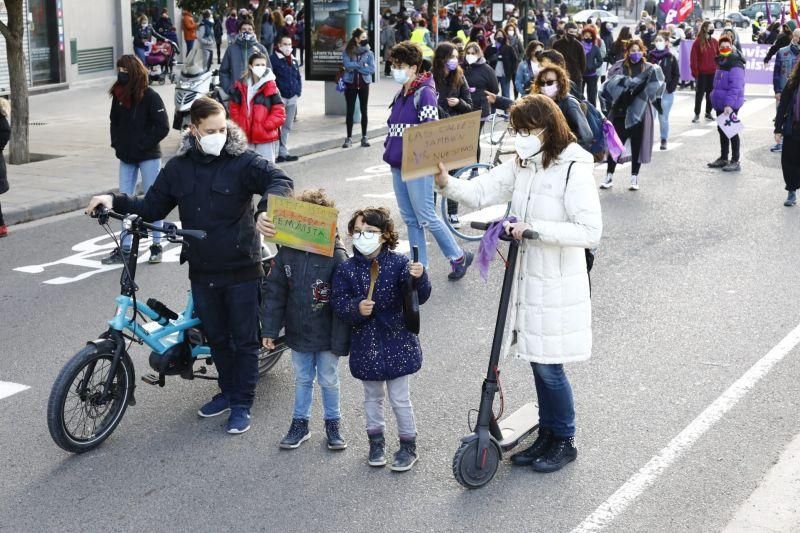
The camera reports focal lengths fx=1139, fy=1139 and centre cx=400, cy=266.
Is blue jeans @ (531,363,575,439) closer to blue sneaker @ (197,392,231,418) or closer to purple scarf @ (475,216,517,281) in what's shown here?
purple scarf @ (475,216,517,281)

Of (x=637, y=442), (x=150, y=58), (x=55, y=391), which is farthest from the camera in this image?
(x=150, y=58)

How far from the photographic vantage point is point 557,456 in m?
5.55

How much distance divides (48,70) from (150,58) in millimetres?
3026

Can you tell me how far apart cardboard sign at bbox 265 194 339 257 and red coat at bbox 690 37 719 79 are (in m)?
14.7

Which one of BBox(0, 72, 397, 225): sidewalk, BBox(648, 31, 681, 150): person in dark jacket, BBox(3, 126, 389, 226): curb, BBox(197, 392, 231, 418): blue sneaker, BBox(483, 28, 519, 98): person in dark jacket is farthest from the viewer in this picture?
BBox(483, 28, 519, 98): person in dark jacket

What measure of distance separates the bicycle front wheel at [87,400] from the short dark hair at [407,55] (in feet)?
11.4

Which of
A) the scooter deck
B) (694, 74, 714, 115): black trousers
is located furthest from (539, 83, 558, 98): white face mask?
(694, 74, 714, 115): black trousers

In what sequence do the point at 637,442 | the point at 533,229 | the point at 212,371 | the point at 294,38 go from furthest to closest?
the point at 294,38, the point at 212,371, the point at 637,442, the point at 533,229

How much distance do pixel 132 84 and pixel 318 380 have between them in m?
4.76

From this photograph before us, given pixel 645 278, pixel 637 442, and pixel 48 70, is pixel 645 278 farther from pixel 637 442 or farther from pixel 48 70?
pixel 48 70

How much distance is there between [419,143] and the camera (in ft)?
16.8

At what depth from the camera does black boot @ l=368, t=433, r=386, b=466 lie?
219 inches

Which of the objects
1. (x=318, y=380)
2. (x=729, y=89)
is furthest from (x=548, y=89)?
(x=729, y=89)

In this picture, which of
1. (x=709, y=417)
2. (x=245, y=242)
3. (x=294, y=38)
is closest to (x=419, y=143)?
(x=245, y=242)
